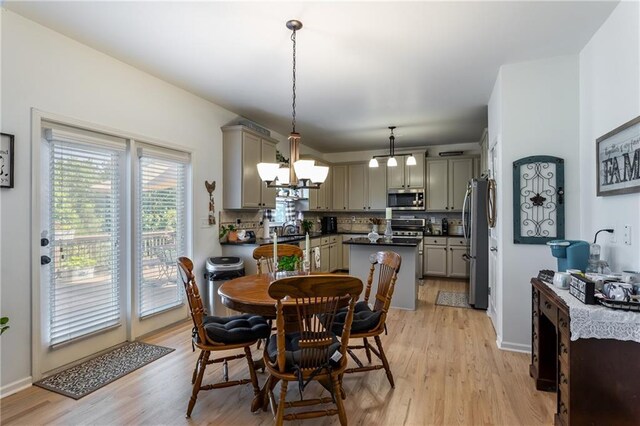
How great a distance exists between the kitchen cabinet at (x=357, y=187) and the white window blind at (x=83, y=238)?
15.7 feet

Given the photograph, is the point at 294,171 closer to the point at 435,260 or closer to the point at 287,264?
the point at 287,264

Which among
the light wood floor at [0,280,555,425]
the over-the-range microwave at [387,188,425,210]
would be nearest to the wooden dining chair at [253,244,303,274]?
the light wood floor at [0,280,555,425]

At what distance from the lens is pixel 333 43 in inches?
107

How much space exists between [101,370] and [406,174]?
5676mm

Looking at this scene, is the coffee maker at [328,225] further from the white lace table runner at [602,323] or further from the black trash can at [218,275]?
the white lace table runner at [602,323]

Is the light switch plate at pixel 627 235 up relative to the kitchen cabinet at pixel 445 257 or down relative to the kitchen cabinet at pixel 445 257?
up

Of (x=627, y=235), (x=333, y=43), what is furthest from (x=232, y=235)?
(x=627, y=235)

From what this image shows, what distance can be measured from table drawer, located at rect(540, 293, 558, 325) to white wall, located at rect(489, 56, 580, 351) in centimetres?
81

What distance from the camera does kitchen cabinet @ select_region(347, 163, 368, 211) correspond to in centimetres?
714

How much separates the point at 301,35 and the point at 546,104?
223cm

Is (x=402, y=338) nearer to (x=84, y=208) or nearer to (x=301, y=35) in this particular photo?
(x=301, y=35)

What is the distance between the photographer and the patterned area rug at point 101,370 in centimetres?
241

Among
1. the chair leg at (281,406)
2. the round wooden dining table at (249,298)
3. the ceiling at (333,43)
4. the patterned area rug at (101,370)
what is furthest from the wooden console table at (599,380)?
the patterned area rug at (101,370)

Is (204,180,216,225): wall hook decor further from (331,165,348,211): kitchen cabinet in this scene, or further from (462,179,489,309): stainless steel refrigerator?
(331,165,348,211): kitchen cabinet
